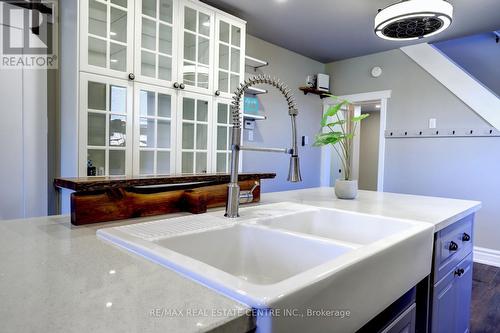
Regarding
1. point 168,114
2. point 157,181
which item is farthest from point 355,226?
point 168,114

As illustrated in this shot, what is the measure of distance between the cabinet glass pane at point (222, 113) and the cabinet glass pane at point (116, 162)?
0.93 m

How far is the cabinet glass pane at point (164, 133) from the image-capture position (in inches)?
94.2

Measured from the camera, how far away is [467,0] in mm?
2521

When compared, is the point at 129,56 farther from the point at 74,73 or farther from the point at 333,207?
the point at 333,207

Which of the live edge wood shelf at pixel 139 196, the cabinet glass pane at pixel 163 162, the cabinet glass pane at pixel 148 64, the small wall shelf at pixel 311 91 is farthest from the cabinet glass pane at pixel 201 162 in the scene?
the small wall shelf at pixel 311 91

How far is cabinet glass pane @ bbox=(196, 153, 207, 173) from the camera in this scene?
2639mm

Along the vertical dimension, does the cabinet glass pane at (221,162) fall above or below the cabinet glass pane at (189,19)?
below

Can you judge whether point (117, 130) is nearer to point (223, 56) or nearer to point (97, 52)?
point (97, 52)

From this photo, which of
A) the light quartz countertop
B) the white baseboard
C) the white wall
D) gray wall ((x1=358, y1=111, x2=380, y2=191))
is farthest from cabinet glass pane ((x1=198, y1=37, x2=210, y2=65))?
gray wall ((x1=358, y1=111, x2=380, y2=191))

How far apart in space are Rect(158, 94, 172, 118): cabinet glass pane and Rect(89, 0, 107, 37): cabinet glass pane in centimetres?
56

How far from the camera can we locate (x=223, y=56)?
280 centimetres

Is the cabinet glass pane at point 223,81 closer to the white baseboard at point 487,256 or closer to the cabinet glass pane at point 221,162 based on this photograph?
the cabinet glass pane at point 221,162

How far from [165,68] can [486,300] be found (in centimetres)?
302

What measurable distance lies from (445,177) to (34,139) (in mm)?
3926
